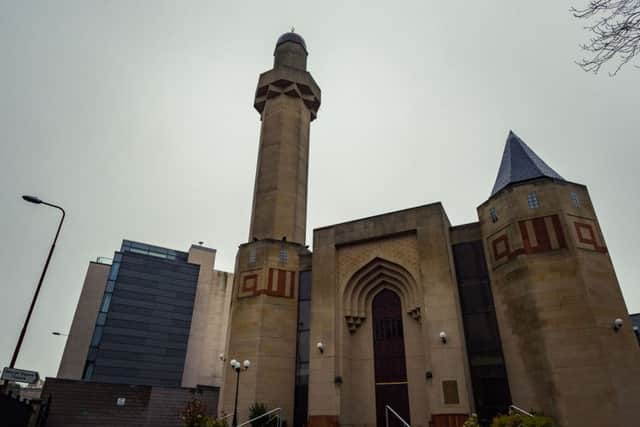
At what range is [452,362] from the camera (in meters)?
19.0

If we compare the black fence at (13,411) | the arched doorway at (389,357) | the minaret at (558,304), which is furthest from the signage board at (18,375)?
the minaret at (558,304)

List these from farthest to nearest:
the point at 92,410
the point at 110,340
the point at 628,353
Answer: the point at 110,340
the point at 92,410
the point at 628,353

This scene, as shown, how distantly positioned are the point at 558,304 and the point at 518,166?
796cm

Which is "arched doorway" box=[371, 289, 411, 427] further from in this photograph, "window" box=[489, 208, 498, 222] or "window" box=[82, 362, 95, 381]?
"window" box=[82, 362, 95, 381]

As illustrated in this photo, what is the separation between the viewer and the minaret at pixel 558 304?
1591cm

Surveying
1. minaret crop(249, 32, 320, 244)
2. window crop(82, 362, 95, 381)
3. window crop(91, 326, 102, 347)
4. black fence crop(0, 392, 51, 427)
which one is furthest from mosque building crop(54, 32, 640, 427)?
window crop(82, 362, 95, 381)

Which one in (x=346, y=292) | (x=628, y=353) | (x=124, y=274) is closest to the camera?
(x=628, y=353)

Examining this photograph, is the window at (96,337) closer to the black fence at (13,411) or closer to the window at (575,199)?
the black fence at (13,411)

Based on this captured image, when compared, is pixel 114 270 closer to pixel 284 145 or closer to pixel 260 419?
pixel 284 145

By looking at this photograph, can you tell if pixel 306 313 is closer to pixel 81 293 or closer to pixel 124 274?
pixel 124 274

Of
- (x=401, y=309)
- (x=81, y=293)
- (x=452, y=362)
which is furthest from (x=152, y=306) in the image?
(x=452, y=362)

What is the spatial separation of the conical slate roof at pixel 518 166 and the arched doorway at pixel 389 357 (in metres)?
8.59

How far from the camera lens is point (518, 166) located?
72.5 ft

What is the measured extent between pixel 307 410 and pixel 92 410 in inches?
720
